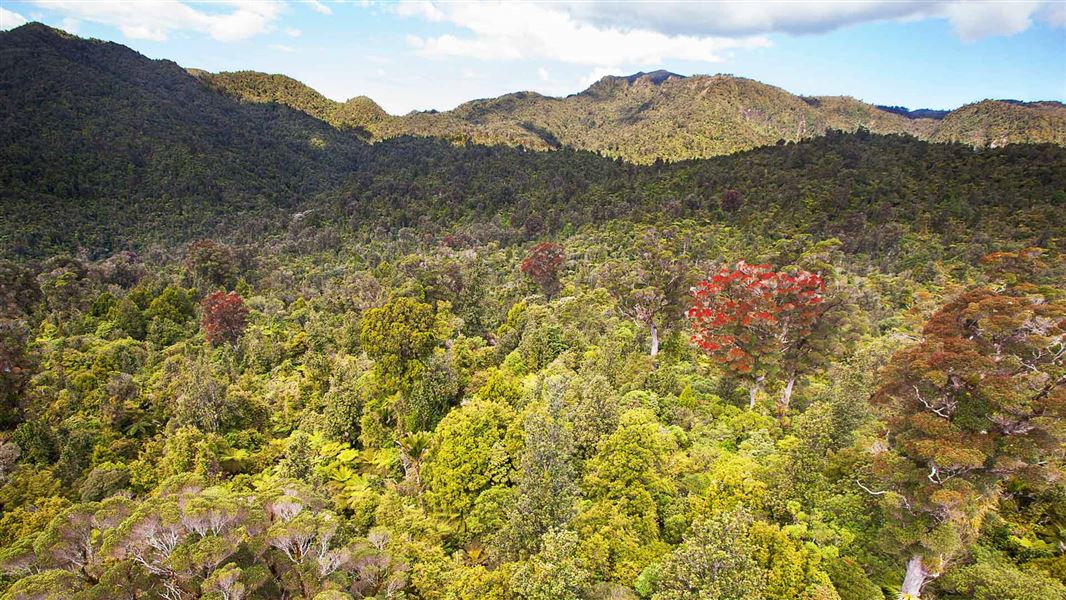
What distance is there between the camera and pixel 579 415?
1745 cm

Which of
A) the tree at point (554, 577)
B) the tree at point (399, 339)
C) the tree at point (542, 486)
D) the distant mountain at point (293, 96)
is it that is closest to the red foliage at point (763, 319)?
the tree at point (542, 486)

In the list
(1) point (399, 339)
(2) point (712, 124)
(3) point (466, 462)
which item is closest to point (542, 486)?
(3) point (466, 462)

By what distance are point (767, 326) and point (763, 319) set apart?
2.18ft

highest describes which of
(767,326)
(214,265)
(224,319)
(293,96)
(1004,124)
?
(1004,124)

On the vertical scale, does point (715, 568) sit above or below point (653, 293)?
below

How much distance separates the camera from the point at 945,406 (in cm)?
1156

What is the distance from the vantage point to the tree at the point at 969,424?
10562 millimetres

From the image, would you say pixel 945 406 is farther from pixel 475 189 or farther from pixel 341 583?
pixel 475 189

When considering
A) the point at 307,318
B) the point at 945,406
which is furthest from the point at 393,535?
the point at 307,318

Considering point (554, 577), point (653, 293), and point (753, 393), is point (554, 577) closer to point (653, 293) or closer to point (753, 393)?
point (753, 393)

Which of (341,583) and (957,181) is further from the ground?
(957,181)

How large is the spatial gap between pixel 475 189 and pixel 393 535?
90.5 metres

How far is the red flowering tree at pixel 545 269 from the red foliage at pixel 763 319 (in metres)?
23.1

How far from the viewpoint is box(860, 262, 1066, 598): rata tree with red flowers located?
1056cm
